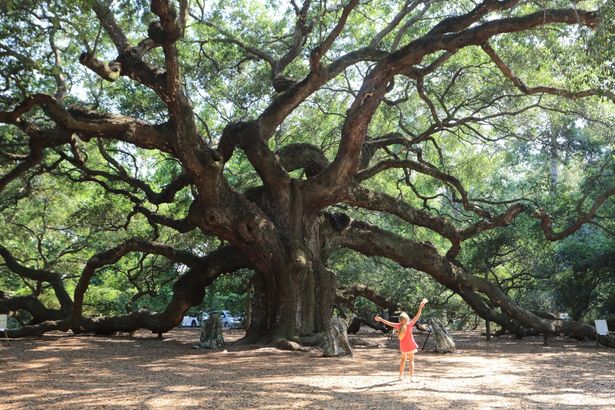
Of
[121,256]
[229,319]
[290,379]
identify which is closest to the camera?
[290,379]

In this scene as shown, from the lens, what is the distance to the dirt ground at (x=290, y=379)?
220 inches

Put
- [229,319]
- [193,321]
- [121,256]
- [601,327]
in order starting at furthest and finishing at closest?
1. [193,321]
2. [229,319]
3. [121,256]
4. [601,327]

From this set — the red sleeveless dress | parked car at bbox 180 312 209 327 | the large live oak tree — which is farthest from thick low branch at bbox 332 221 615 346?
parked car at bbox 180 312 209 327

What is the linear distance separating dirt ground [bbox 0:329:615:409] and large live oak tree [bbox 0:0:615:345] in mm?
2219

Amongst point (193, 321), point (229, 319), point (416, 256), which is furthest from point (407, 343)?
point (193, 321)

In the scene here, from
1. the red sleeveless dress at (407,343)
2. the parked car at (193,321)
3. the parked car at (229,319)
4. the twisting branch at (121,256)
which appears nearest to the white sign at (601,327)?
the red sleeveless dress at (407,343)

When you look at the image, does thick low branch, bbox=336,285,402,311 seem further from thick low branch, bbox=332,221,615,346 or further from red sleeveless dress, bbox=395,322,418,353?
red sleeveless dress, bbox=395,322,418,353

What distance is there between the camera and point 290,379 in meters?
7.18

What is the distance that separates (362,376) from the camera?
7.59 metres

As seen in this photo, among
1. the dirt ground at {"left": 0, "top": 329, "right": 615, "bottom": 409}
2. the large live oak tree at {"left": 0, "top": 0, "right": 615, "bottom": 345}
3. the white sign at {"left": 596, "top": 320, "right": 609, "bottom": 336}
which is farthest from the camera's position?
the white sign at {"left": 596, "top": 320, "right": 609, "bottom": 336}

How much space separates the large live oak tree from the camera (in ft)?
32.4

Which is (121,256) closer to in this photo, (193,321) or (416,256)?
(416,256)

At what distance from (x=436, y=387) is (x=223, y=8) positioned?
1107 cm

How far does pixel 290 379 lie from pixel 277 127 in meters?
6.94
